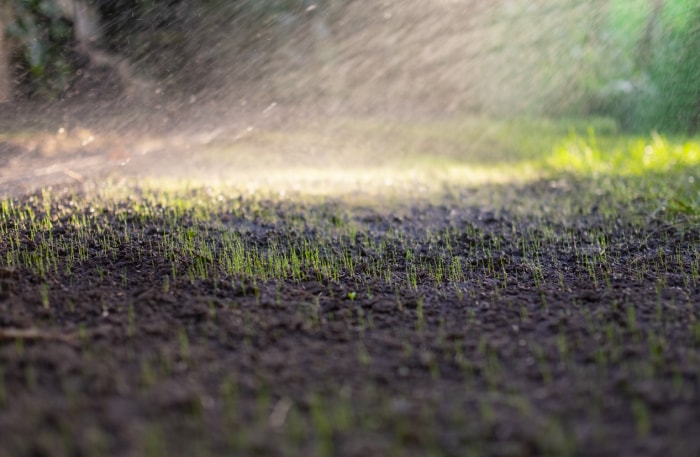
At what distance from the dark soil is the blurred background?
250 centimetres

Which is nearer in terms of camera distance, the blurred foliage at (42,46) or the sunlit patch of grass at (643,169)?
the sunlit patch of grass at (643,169)

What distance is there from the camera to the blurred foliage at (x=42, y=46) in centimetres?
605

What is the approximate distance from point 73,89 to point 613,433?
5907 millimetres

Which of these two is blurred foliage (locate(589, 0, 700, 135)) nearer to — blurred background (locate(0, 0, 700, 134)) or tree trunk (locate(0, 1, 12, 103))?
blurred background (locate(0, 0, 700, 134))

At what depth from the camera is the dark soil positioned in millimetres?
1940

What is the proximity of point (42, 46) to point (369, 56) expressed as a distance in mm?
7849

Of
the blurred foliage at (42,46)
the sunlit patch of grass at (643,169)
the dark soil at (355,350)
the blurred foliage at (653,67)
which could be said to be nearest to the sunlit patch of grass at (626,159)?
the sunlit patch of grass at (643,169)

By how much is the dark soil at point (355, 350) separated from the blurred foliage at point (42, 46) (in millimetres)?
2156

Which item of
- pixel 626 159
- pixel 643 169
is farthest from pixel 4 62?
pixel 626 159

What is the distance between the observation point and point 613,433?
1938mm

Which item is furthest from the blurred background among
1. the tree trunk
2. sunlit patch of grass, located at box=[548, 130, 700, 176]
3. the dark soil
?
the dark soil

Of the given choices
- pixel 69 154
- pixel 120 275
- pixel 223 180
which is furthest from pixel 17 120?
pixel 120 275

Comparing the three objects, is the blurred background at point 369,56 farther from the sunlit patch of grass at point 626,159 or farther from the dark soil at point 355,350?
the dark soil at point 355,350

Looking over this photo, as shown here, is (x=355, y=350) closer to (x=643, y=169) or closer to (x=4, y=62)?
(x=4, y=62)
